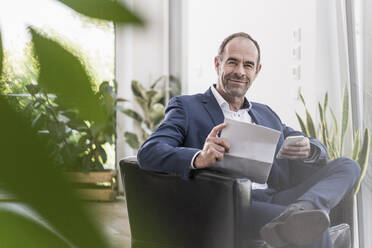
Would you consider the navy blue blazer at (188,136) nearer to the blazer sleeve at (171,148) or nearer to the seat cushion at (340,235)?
the blazer sleeve at (171,148)

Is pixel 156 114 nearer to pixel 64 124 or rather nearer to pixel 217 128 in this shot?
pixel 217 128

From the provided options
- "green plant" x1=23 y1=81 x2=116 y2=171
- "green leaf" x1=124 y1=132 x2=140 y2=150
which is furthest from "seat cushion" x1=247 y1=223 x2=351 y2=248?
"green leaf" x1=124 y1=132 x2=140 y2=150

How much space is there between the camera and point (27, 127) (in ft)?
0.29

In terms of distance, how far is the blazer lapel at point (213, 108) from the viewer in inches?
83.9

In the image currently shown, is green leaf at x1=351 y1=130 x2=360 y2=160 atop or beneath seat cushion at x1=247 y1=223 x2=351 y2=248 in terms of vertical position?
atop

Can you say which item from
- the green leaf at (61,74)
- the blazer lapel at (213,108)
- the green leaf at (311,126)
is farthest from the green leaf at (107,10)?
the green leaf at (311,126)

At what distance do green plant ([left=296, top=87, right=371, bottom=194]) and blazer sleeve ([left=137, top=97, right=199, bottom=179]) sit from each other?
2.67ft

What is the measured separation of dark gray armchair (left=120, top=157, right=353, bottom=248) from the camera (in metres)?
1.79

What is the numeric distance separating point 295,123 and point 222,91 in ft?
3.26

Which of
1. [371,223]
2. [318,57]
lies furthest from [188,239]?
[318,57]

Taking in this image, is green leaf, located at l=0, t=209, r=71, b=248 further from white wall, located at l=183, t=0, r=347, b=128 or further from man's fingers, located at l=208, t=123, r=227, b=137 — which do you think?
white wall, located at l=183, t=0, r=347, b=128

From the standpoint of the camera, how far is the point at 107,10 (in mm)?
98

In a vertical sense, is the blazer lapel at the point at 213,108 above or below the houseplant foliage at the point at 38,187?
below

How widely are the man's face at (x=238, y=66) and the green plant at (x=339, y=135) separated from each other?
20.7 inches
